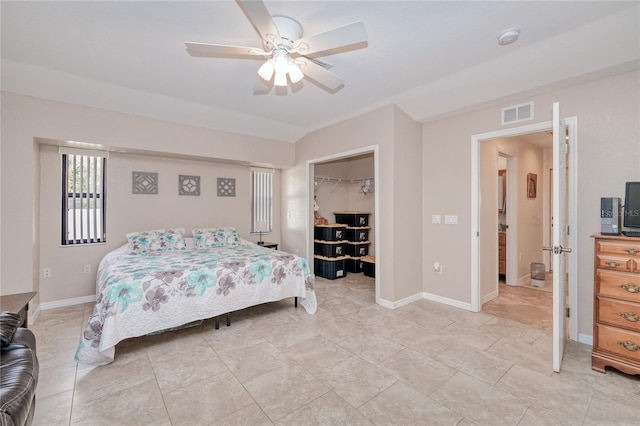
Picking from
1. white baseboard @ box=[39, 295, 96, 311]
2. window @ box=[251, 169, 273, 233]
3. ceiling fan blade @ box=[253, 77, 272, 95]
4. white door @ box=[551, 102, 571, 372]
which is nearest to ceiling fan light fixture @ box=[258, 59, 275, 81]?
ceiling fan blade @ box=[253, 77, 272, 95]

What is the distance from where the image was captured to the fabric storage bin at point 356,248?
5.56 metres

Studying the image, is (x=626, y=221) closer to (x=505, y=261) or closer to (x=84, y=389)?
(x=505, y=261)

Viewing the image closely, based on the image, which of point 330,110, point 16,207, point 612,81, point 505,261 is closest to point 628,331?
point 612,81

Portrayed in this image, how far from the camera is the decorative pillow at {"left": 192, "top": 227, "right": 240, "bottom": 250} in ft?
14.0

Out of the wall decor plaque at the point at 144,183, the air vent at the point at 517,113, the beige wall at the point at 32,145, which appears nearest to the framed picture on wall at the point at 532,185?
the air vent at the point at 517,113

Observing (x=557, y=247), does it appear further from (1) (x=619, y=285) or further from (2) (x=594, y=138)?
(2) (x=594, y=138)

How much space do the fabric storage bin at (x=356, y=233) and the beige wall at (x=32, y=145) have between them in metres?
3.49

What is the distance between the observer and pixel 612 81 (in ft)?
8.14

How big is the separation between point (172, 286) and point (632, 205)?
158 inches

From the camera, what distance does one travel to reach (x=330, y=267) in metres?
5.14

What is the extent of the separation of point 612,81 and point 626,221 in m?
1.31

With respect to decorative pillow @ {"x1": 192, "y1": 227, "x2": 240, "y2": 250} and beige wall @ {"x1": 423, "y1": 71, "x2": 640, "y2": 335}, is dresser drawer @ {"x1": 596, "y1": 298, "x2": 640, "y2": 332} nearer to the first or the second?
beige wall @ {"x1": 423, "y1": 71, "x2": 640, "y2": 335}

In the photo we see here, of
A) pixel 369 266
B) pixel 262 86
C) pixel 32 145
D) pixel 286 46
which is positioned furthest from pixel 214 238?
pixel 286 46

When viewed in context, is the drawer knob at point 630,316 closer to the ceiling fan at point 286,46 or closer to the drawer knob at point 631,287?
the drawer knob at point 631,287
